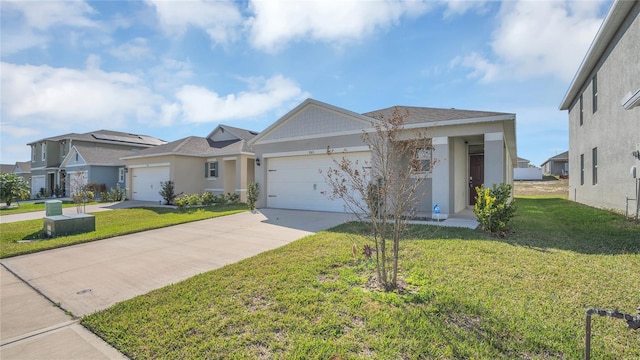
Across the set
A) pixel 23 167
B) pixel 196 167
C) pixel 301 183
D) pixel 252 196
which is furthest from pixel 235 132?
pixel 23 167

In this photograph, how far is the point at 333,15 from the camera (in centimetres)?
888

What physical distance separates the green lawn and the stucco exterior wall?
6266mm

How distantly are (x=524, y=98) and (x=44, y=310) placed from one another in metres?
17.5

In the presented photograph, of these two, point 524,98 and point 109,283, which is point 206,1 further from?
point 524,98

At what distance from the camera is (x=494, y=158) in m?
9.52

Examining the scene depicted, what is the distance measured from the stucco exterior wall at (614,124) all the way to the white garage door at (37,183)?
44.1m

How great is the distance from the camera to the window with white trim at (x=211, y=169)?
19.6m

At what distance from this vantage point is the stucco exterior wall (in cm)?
927

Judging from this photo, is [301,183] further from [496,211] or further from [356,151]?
[496,211]

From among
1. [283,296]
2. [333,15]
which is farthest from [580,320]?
[333,15]

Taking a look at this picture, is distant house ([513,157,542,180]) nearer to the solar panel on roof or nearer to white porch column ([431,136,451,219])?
white porch column ([431,136,451,219])

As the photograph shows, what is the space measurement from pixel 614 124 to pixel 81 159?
112 feet

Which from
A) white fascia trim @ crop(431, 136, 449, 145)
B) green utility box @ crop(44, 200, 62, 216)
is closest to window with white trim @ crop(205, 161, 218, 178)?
green utility box @ crop(44, 200, 62, 216)

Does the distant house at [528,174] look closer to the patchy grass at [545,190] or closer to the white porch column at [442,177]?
the patchy grass at [545,190]
